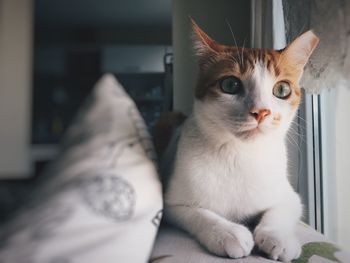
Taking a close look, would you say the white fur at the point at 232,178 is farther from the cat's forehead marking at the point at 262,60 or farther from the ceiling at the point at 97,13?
the ceiling at the point at 97,13

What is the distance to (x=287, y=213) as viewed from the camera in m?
0.68

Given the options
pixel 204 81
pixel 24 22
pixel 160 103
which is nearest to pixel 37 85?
pixel 24 22

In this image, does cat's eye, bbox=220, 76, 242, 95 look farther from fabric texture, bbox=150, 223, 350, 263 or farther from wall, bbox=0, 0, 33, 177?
wall, bbox=0, 0, 33, 177

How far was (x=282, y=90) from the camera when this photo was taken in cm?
73

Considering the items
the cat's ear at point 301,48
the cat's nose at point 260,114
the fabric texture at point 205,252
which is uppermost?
the cat's ear at point 301,48

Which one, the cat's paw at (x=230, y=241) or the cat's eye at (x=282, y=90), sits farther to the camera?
the cat's eye at (x=282, y=90)

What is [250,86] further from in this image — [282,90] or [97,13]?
[97,13]

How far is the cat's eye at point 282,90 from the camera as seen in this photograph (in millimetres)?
724

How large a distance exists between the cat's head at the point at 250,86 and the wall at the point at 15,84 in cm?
101

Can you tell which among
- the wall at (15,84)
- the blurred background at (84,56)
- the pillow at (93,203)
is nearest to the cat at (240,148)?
the pillow at (93,203)

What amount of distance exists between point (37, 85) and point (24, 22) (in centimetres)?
33

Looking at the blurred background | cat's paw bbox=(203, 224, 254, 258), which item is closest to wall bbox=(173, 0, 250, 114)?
the blurred background

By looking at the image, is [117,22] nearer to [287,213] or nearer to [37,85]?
[37,85]

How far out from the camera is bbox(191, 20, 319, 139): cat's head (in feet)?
2.17
